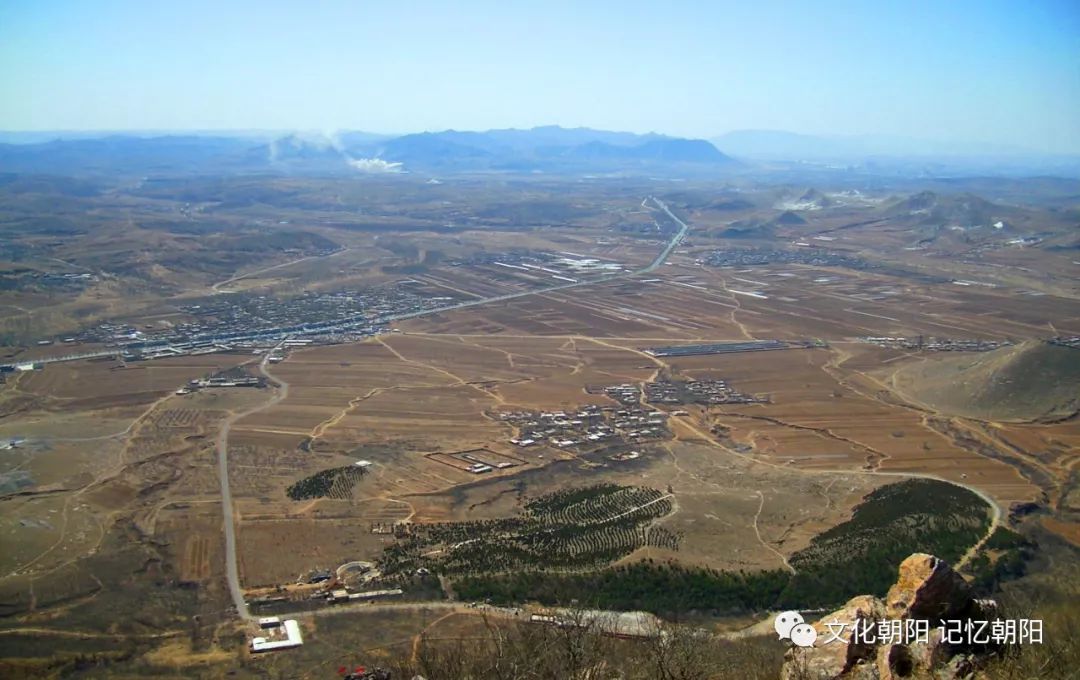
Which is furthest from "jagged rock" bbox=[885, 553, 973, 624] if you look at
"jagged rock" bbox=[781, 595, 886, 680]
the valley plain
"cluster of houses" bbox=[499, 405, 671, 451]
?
"cluster of houses" bbox=[499, 405, 671, 451]

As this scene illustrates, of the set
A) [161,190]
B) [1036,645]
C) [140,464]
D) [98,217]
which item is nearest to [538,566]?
[1036,645]

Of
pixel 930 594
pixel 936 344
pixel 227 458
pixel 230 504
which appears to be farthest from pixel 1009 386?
pixel 227 458

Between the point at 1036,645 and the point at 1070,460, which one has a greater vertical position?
the point at 1036,645

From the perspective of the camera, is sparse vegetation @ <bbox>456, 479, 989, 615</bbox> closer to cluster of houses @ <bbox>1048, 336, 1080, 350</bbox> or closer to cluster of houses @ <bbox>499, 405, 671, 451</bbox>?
cluster of houses @ <bbox>499, 405, 671, 451</bbox>

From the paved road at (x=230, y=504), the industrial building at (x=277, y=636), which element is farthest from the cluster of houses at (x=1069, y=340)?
the industrial building at (x=277, y=636)

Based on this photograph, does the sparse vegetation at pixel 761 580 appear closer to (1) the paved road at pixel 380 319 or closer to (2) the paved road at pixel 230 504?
(2) the paved road at pixel 230 504

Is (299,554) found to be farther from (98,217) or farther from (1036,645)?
A: (98,217)

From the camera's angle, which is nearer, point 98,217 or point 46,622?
point 46,622
